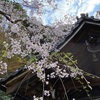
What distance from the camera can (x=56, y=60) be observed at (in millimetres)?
4297

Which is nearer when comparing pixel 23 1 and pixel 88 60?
pixel 88 60

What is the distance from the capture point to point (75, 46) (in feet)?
14.9

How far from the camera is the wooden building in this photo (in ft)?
13.8

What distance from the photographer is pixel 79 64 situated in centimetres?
485

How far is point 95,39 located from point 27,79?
163cm

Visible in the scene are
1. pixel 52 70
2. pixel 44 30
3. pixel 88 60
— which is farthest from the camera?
pixel 44 30

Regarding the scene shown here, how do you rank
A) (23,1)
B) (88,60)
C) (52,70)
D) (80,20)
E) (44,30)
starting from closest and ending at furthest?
1. (80,20)
2. (52,70)
3. (88,60)
4. (23,1)
5. (44,30)

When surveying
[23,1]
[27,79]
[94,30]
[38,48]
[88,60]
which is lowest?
[27,79]

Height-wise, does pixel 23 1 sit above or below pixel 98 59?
above

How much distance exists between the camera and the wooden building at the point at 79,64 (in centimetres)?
420

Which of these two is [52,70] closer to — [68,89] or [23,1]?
[68,89]

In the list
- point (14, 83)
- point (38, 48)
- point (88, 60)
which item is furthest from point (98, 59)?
point (14, 83)

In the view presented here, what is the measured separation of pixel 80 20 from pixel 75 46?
64cm

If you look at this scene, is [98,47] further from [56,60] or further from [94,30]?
[56,60]
